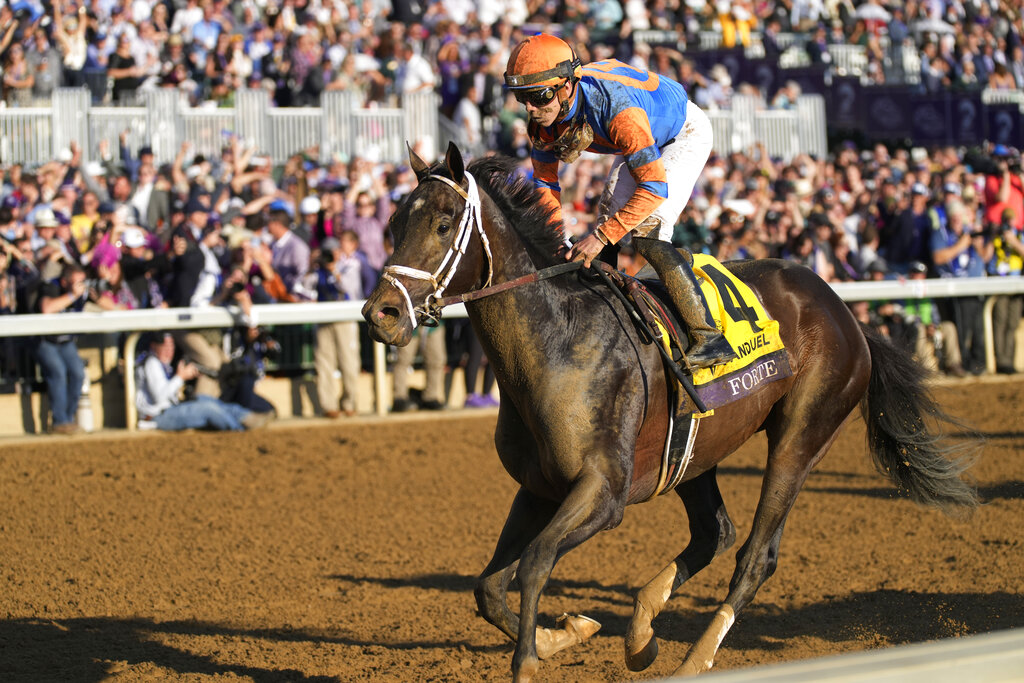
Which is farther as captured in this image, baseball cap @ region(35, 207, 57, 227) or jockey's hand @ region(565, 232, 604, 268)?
baseball cap @ region(35, 207, 57, 227)

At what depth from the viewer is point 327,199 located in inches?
449

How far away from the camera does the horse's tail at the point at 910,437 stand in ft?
16.8

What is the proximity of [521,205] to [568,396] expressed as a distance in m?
0.78

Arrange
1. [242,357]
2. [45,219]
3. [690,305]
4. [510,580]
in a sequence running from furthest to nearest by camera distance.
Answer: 1. [45,219]
2. [242,357]
3. [690,305]
4. [510,580]

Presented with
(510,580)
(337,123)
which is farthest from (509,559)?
(337,123)

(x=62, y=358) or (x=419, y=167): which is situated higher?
(x=419, y=167)

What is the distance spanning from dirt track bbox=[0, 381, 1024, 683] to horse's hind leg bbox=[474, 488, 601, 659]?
474mm

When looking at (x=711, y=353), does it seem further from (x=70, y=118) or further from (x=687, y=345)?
(x=70, y=118)

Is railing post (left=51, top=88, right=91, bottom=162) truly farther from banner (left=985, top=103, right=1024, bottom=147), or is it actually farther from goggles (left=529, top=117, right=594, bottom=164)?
banner (left=985, top=103, right=1024, bottom=147)

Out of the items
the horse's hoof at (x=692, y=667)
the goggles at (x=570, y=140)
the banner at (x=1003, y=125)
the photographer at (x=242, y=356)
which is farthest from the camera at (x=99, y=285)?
the banner at (x=1003, y=125)

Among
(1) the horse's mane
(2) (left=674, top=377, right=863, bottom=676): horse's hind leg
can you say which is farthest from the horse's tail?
(1) the horse's mane

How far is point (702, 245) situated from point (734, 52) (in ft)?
28.5

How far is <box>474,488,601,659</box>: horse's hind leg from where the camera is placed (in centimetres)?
403

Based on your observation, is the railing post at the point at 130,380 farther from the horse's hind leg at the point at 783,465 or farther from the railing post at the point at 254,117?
the horse's hind leg at the point at 783,465
